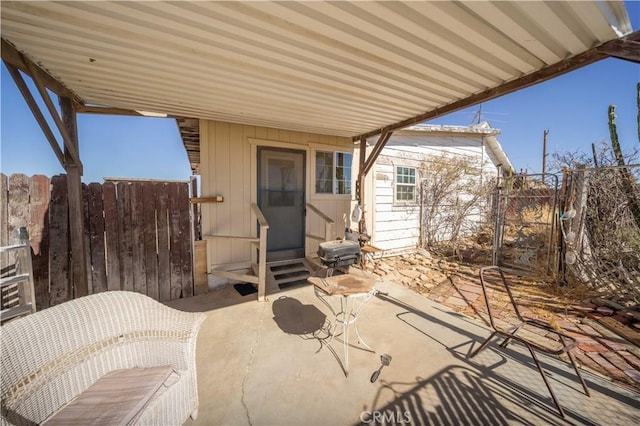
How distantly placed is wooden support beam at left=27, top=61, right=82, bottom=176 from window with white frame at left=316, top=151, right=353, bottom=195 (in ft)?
11.4

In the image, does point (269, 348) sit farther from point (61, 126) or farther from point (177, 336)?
point (61, 126)

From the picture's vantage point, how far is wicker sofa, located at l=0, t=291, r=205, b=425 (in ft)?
3.82

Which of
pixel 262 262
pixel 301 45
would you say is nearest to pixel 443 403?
pixel 262 262

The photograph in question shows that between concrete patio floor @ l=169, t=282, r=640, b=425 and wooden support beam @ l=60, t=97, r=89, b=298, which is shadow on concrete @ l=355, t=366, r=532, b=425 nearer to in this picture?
concrete patio floor @ l=169, t=282, r=640, b=425

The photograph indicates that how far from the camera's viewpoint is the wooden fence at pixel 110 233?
2551mm

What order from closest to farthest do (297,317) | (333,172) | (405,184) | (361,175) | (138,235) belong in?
(297,317) → (138,235) → (361,175) → (333,172) → (405,184)

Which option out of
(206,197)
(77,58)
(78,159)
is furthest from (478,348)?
(78,159)

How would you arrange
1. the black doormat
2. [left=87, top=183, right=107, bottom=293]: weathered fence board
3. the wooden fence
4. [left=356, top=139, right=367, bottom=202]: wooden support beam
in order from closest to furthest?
the wooden fence
[left=87, top=183, right=107, bottom=293]: weathered fence board
the black doormat
[left=356, top=139, right=367, bottom=202]: wooden support beam

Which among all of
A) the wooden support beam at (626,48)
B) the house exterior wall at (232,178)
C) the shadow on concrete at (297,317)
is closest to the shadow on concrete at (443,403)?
the shadow on concrete at (297,317)

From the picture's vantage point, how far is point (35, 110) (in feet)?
7.79

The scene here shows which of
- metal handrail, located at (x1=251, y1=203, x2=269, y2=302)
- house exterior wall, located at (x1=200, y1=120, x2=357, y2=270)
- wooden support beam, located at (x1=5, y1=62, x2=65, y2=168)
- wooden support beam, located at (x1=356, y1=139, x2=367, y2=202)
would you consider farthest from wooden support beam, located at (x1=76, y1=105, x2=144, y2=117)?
wooden support beam, located at (x1=356, y1=139, x2=367, y2=202)

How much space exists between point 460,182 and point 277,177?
5.50 meters

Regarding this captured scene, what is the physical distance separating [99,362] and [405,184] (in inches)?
239

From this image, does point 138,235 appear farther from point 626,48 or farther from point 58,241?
point 626,48
